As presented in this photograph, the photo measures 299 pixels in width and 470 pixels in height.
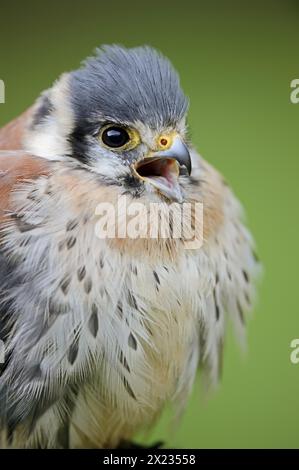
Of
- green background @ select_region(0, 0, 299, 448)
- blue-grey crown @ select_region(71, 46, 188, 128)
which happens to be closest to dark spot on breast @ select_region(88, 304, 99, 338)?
blue-grey crown @ select_region(71, 46, 188, 128)

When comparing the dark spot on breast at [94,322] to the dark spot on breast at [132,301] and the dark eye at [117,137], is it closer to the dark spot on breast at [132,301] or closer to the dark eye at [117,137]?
the dark spot on breast at [132,301]

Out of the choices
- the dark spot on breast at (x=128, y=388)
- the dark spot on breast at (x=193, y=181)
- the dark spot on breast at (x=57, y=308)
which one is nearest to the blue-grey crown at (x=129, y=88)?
the dark spot on breast at (x=193, y=181)

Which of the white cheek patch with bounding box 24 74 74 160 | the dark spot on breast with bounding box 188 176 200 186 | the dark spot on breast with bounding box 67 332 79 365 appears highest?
the white cheek patch with bounding box 24 74 74 160

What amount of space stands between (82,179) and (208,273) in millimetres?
337

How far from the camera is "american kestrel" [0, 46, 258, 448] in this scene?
5.33 ft

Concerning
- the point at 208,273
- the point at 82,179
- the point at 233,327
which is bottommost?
the point at 233,327

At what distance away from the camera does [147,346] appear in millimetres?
1707

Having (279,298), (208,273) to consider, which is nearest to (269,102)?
(279,298)

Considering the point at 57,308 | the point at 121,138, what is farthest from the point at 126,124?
the point at 57,308

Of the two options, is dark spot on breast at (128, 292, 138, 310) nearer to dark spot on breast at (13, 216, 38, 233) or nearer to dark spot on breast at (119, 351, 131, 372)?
dark spot on breast at (119, 351, 131, 372)

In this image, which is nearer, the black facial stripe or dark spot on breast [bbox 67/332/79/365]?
dark spot on breast [bbox 67/332/79/365]

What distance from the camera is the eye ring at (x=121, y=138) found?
1632 millimetres

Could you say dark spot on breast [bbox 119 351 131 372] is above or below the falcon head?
below
